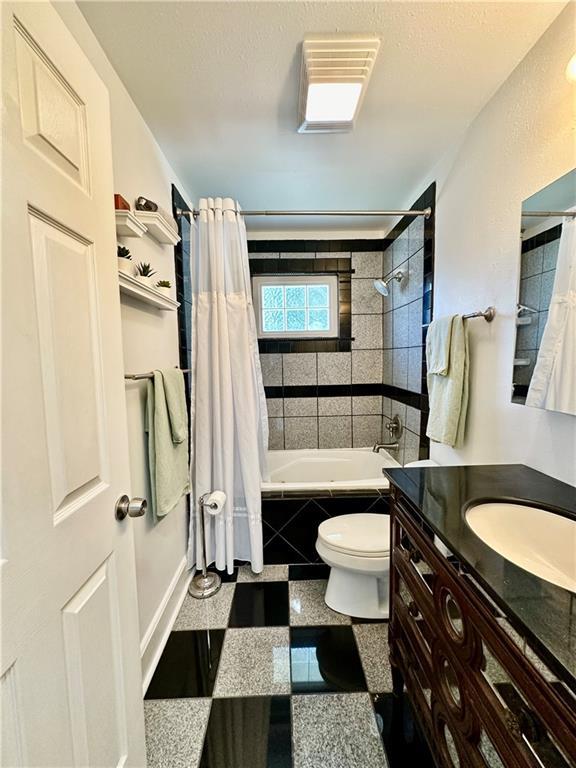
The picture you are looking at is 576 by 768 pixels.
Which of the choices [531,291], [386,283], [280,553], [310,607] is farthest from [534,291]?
[280,553]

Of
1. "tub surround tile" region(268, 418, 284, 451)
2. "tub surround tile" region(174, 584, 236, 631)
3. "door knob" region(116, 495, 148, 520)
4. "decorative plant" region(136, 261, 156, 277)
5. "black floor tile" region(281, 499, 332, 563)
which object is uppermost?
"decorative plant" region(136, 261, 156, 277)

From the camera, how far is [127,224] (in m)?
1.16

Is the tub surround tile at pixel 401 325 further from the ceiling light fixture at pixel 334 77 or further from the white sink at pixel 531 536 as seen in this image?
the white sink at pixel 531 536

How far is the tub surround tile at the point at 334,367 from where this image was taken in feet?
9.94

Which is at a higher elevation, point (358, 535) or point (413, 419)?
point (413, 419)

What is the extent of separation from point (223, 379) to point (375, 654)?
1.54m

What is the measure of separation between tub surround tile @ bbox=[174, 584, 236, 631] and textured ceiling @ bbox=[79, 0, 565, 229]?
2.45m

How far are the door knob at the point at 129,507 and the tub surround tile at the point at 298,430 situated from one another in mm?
2175

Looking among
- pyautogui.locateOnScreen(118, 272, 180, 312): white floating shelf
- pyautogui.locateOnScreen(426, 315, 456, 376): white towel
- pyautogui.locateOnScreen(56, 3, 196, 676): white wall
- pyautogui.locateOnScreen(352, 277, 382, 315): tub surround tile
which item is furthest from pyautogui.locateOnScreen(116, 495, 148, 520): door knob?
pyautogui.locateOnScreen(352, 277, 382, 315): tub surround tile

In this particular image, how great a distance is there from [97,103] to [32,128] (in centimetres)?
35

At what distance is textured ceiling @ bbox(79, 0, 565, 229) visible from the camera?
1.06 meters

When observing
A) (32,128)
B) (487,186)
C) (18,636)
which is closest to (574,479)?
(487,186)

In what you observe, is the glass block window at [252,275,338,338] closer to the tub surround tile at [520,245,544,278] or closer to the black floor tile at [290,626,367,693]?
the tub surround tile at [520,245,544,278]

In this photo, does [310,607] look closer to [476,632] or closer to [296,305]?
[476,632]
